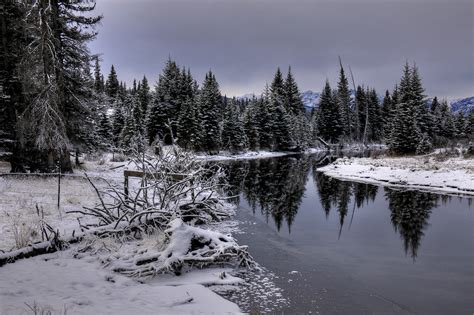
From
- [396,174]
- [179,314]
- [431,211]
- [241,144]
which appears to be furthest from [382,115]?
[179,314]

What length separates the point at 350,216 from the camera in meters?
13.6

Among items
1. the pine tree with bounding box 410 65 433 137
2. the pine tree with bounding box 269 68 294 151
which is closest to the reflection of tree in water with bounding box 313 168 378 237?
the pine tree with bounding box 410 65 433 137

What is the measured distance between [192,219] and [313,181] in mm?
14564

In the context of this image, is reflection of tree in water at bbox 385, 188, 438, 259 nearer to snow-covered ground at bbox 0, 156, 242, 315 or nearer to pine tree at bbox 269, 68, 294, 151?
snow-covered ground at bbox 0, 156, 242, 315

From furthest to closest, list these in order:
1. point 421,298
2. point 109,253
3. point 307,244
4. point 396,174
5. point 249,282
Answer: point 396,174 → point 307,244 → point 109,253 → point 249,282 → point 421,298

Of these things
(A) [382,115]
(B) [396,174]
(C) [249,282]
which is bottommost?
(C) [249,282]

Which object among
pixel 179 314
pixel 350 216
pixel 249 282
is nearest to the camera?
pixel 179 314

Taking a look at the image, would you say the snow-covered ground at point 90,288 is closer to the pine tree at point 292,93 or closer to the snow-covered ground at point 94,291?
the snow-covered ground at point 94,291

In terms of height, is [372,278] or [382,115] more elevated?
[382,115]

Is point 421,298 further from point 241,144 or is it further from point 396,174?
point 241,144

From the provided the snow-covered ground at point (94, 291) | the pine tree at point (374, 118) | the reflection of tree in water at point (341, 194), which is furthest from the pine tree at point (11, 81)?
the pine tree at point (374, 118)

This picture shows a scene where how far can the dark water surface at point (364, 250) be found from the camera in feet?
20.1

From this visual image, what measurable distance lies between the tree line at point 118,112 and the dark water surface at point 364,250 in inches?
214

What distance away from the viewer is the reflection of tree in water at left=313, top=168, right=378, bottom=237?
49.4ft
